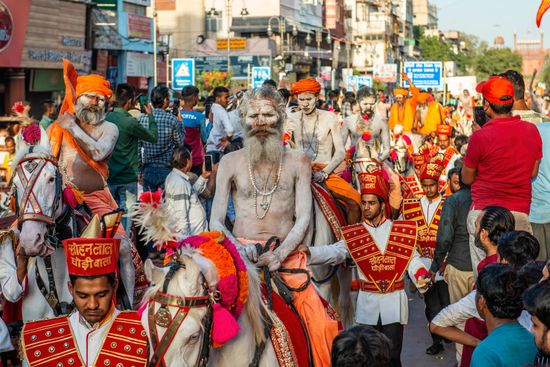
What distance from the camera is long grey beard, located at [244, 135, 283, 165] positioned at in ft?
24.2

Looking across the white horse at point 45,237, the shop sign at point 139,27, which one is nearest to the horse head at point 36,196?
the white horse at point 45,237

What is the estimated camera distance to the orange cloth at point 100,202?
27.5ft

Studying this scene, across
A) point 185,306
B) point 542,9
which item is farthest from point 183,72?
point 185,306

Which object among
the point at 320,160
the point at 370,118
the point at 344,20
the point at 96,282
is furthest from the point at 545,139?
the point at 344,20

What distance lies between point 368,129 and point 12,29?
2227cm

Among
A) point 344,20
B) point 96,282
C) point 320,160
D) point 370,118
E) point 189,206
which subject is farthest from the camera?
point 344,20

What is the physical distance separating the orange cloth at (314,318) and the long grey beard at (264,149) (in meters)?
0.68

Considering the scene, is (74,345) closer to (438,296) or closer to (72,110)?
(72,110)

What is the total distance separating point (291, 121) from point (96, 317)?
18.9 feet

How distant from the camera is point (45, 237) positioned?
6.94 metres

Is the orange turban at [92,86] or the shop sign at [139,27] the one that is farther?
the shop sign at [139,27]

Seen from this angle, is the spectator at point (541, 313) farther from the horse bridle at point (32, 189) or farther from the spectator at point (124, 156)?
the spectator at point (124, 156)

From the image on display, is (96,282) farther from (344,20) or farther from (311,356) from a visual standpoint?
(344,20)

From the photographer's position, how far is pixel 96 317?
5.47 metres
